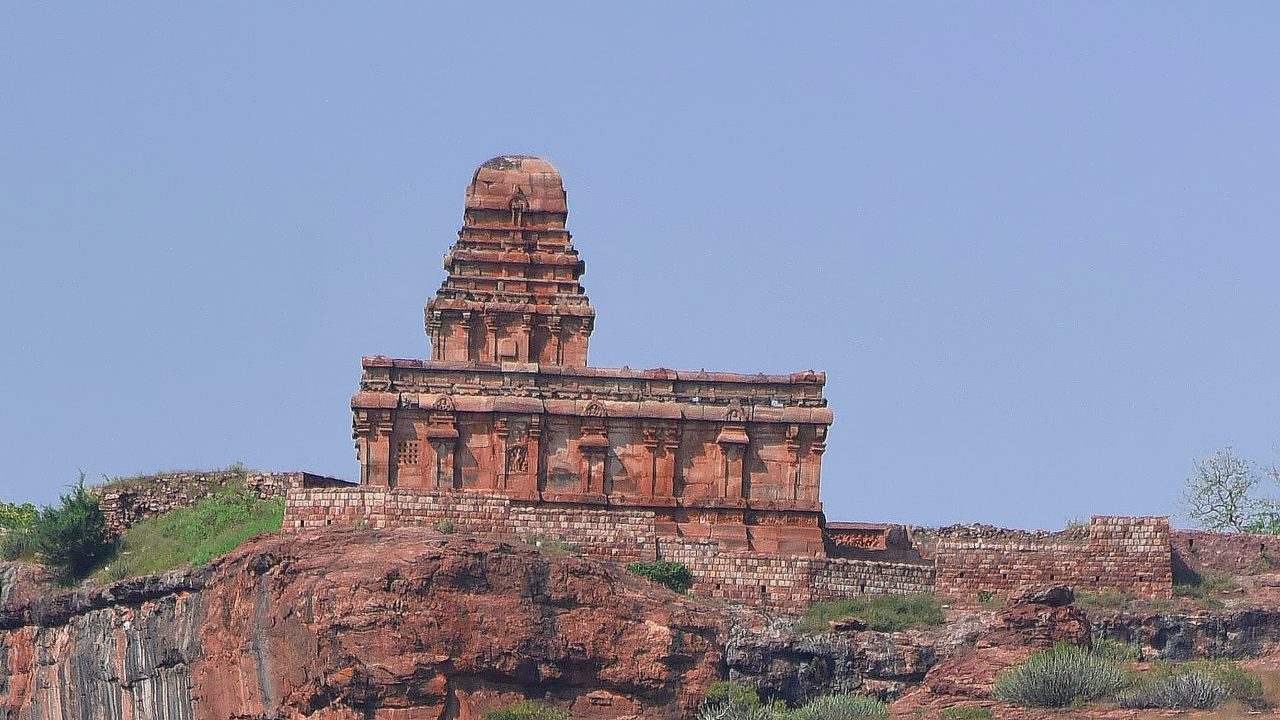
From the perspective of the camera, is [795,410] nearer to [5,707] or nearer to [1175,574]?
[1175,574]

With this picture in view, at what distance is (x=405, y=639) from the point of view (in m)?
75.2

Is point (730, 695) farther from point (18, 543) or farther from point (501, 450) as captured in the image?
point (18, 543)

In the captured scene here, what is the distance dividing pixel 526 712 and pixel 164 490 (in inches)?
635

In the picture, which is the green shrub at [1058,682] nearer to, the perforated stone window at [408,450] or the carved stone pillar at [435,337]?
the perforated stone window at [408,450]

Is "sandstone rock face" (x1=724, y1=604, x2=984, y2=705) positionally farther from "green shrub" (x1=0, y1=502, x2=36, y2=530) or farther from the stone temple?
"green shrub" (x1=0, y1=502, x2=36, y2=530)

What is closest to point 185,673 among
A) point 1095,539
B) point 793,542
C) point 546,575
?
point 546,575

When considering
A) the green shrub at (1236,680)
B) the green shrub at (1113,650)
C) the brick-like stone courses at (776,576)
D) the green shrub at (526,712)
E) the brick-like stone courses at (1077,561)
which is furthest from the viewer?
the brick-like stone courses at (1077,561)

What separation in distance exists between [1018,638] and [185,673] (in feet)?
59.4

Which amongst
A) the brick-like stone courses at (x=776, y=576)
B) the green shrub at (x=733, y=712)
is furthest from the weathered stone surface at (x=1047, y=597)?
the green shrub at (x=733, y=712)

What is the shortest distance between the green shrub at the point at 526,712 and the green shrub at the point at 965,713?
800cm

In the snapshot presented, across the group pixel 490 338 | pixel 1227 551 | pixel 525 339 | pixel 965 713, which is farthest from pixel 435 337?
pixel 965 713

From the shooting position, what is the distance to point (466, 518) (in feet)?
264

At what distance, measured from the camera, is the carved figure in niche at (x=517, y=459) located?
84.2 m

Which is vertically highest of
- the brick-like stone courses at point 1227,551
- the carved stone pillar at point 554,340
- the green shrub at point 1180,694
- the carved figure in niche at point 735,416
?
the carved stone pillar at point 554,340
